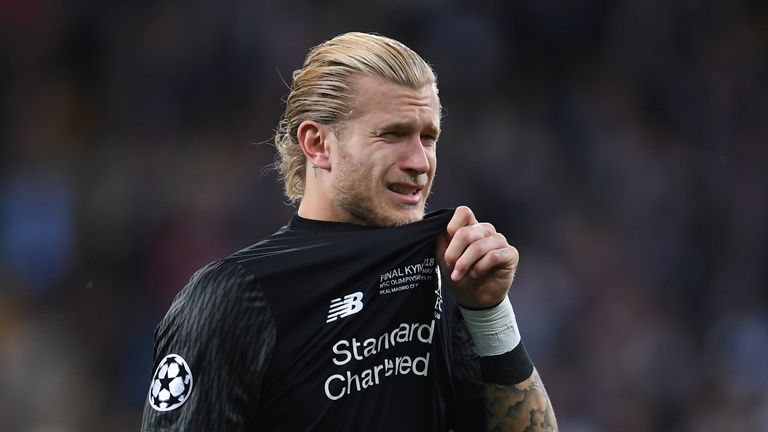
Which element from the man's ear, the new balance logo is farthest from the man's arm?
the man's ear

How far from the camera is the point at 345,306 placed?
9.23ft

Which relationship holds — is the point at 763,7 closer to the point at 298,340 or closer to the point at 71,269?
the point at 71,269

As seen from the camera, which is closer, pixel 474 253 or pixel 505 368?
pixel 474 253

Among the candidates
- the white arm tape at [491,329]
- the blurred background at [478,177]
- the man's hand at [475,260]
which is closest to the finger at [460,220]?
the man's hand at [475,260]

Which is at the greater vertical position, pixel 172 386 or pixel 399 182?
pixel 399 182

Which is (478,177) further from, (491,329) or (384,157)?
(384,157)

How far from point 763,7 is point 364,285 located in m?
10.3

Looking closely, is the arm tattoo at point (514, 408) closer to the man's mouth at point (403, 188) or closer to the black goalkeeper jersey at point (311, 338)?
the black goalkeeper jersey at point (311, 338)

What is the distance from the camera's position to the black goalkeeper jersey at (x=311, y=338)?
8.82 ft

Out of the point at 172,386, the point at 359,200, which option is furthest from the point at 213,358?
the point at 359,200

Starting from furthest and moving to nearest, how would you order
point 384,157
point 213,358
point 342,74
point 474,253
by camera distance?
point 342,74 → point 384,157 → point 474,253 → point 213,358

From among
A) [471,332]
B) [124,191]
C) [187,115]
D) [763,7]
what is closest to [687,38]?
[763,7]

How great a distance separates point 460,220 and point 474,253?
0.38ft

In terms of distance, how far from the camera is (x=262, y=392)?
8.95ft
